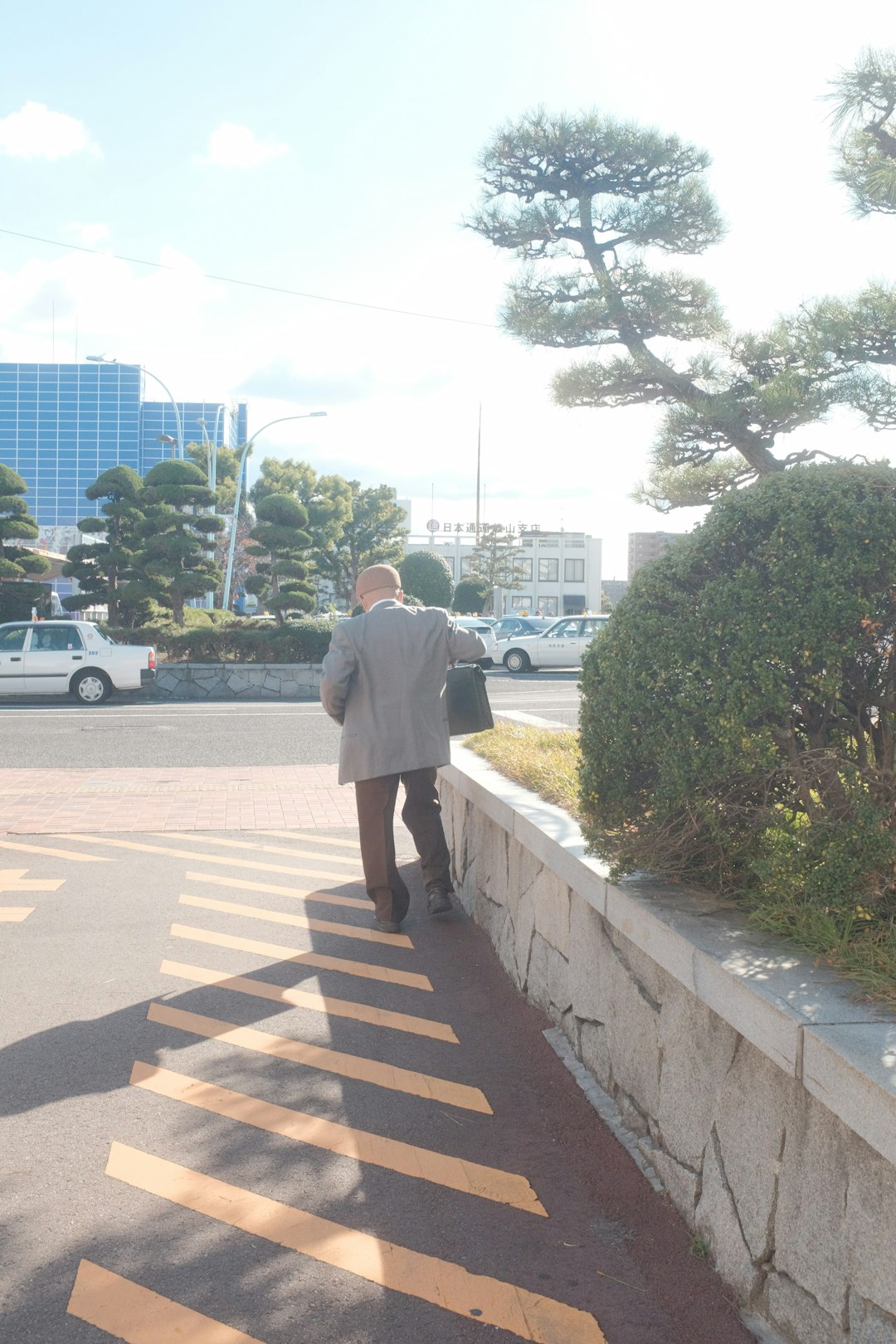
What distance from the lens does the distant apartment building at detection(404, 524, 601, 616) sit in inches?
4200


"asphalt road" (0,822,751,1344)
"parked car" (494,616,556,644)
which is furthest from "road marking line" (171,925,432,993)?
"parked car" (494,616,556,644)

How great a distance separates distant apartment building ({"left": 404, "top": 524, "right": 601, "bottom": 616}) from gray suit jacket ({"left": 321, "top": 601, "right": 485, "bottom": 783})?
101m

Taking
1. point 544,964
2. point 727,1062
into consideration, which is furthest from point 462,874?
point 727,1062

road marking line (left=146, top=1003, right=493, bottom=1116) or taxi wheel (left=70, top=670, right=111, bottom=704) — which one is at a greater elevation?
taxi wheel (left=70, top=670, right=111, bottom=704)

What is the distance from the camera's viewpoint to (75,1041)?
4.26 metres

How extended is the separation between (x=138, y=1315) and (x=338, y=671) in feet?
10.6

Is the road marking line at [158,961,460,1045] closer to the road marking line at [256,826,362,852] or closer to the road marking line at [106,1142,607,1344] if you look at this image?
the road marking line at [106,1142,607,1344]

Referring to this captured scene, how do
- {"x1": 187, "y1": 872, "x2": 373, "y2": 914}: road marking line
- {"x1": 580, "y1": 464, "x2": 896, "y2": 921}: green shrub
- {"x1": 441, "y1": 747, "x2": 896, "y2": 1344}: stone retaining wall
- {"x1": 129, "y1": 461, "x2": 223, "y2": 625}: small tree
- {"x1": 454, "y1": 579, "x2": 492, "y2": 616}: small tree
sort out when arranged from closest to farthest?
{"x1": 441, "y1": 747, "x2": 896, "y2": 1344}: stone retaining wall, {"x1": 580, "y1": 464, "x2": 896, "y2": 921}: green shrub, {"x1": 187, "y1": 872, "x2": 373, "y2": 914}: road marking line, {"x1": 129, "y1": 461, "x2": 223, "y2": 625}: small tree, {"x1": 454, "y1": 579, "x2": 492, "y2": 616}: small tree

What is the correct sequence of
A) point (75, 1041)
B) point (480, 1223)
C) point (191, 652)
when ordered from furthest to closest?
point (191, 652), point (75, 1041), point (480, 1223)

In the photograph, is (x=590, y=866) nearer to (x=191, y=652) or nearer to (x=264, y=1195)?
(x=264, y=1195)

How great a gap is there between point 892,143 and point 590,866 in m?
5.23

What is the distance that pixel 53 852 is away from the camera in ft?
25.3

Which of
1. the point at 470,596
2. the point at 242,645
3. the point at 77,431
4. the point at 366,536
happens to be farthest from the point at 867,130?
the point at 77,431

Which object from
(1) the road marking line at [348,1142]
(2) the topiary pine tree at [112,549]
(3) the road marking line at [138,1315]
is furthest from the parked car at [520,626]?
(3) the road marking line at [138,1315]
